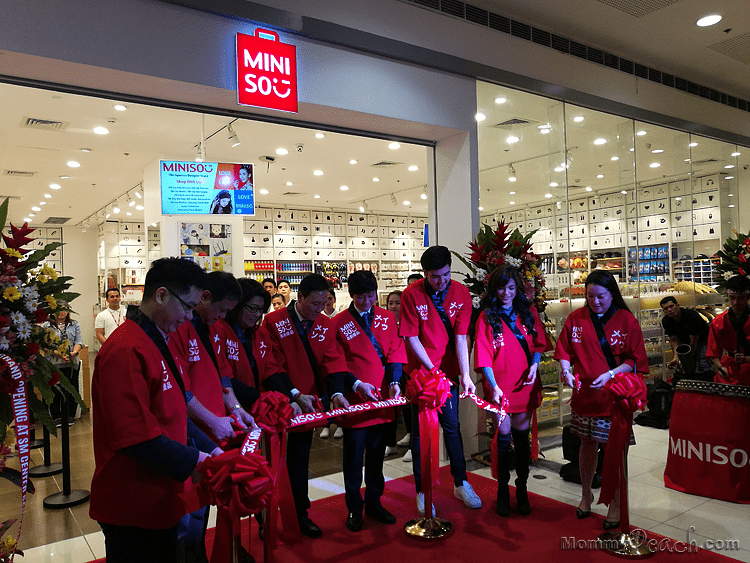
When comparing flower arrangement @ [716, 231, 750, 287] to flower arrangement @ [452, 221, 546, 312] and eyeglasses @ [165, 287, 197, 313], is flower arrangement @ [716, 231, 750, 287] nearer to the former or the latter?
flower arrangement @ [452, 221, 546, 312]

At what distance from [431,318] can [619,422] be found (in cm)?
129

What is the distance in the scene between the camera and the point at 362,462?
3564mm

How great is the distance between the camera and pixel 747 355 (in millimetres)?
4328

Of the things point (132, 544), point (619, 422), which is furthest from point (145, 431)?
point (619, 422)

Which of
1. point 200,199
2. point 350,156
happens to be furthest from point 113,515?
point 350,156

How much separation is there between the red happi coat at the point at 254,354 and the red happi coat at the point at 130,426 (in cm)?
114

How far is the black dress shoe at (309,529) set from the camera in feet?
11.2

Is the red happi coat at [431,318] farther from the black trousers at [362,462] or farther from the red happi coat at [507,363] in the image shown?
the black trousers at [362,462]

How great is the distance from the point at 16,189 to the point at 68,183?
1.27m

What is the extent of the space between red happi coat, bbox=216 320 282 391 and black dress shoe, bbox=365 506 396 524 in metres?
1.09

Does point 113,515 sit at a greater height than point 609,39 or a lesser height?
lesser

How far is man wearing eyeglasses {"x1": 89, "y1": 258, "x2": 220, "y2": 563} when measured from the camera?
1.70 m

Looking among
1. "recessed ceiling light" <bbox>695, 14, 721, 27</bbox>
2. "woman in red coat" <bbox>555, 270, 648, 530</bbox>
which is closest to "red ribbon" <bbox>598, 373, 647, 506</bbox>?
→ "woman in red coat" <bbox>555, 270, 648, 530</bbox>

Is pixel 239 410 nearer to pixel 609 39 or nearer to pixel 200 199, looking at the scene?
pixel 200 199
